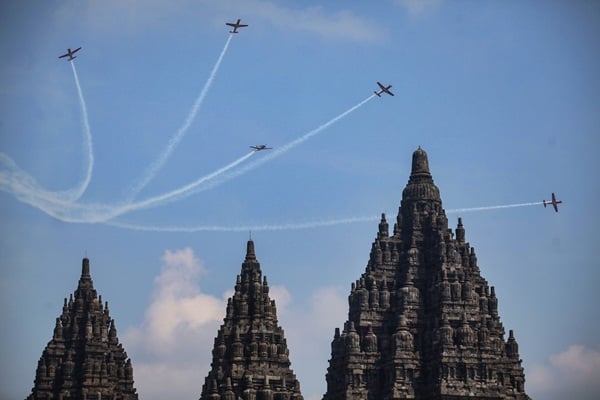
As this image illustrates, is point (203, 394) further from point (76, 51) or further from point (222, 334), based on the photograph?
point (76, 51)

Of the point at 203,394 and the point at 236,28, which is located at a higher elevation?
the point at 236,28

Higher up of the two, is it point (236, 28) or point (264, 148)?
point (236, 28)

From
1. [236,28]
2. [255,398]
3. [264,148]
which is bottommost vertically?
[255,398]

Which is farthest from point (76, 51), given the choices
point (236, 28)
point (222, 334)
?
point (222, 334)

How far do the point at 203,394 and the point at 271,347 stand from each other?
30.4 ft

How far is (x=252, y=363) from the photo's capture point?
634 ft

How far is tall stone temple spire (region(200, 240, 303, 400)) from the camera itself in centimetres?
19038

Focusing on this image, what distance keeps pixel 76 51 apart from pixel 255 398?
44.3 meters

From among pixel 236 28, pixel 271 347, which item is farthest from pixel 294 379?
pixel 236 28

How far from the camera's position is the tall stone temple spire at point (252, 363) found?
7495 inches

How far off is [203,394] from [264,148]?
28.6 metres

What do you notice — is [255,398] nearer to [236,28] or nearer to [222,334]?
[222,334]

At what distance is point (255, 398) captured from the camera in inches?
7451

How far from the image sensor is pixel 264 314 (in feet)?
653
